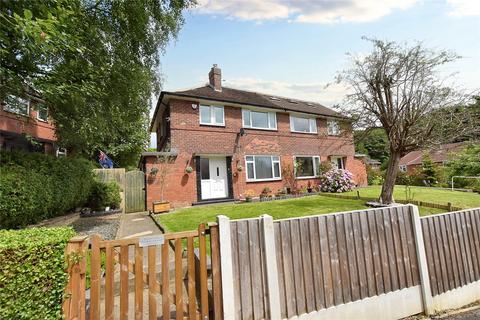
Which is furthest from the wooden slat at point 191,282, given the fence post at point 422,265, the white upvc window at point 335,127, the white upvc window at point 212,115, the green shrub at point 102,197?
the white upvc window at point 212,115

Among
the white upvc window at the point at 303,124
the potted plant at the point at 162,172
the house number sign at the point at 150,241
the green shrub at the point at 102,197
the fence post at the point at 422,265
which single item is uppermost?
the white upvc window at the point at 303,124

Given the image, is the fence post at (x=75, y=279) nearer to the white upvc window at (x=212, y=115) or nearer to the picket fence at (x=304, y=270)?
the picket fence at (x=304, y=270)

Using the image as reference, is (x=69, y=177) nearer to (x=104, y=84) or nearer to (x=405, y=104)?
(x=104, y=84)

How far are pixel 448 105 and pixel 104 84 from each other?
11639 millimetres

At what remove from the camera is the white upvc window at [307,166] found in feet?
53.6

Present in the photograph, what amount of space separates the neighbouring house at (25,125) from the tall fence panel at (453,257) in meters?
9.30

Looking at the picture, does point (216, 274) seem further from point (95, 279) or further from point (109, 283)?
point (95, 279)

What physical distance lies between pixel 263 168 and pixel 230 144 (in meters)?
2.62

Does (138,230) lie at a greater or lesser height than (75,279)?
lesser

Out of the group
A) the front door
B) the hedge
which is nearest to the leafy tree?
the hedge

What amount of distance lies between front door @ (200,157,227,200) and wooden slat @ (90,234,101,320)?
10545 mm

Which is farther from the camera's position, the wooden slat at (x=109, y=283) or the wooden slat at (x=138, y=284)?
the wooden slat at (x=138, y=284)

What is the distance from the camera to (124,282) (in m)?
2.83

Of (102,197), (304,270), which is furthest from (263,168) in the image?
(304,270)
